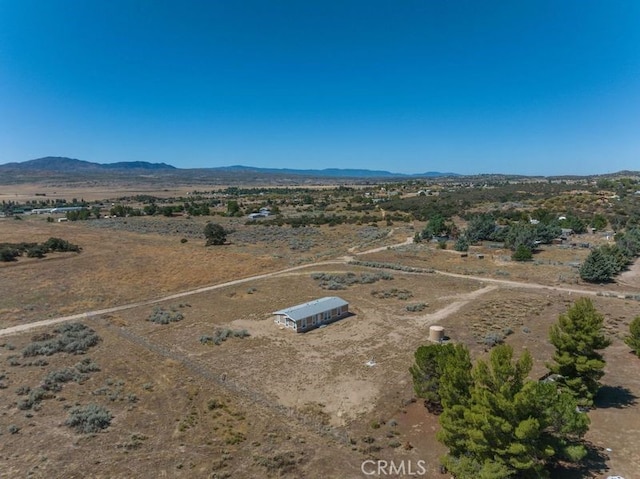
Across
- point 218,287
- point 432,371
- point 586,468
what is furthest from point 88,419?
point 218,287

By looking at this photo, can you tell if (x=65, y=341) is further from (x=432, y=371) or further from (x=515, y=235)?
(x=515, y=235)

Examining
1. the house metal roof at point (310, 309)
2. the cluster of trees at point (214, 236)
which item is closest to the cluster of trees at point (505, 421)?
the house metal roof at point (310, 309)

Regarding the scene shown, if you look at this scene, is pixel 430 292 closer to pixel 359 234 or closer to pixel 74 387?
pixel 74 387

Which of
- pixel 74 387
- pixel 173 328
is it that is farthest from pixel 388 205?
pixel 74 387

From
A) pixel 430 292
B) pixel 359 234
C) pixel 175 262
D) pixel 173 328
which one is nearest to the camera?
pixel 173 328

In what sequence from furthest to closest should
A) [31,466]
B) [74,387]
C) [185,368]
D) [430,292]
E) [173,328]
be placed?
[430,292]
[173,328]
[185,368]
[74,387]
[31,466]

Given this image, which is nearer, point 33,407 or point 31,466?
point 31,466

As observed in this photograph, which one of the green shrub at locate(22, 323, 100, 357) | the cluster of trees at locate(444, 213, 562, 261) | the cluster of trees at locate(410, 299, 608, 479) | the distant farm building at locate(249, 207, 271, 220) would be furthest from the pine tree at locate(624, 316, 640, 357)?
the distant farm building at locate(249, 207, 271, 220)
